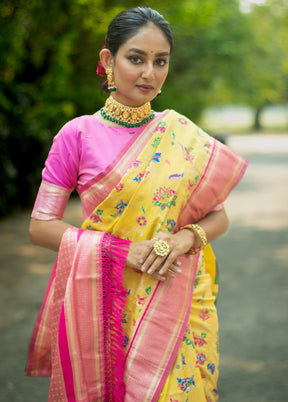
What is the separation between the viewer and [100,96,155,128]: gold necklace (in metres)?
1.85

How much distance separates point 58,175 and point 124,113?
33 cm

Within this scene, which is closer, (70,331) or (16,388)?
(70,331)

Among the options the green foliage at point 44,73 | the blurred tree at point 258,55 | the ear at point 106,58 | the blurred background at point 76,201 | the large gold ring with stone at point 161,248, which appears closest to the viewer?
the large gold ring with stone at point 161,248

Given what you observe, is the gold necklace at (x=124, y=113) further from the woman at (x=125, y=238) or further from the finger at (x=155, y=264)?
the finger at (x=155, y=264)

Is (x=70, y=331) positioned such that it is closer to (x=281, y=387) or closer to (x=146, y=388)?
(x=146, y=388)

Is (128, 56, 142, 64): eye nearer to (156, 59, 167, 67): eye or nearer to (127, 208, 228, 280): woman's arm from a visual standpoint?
(156, 59, 167, 67): eye

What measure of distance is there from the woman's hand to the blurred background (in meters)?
1.78

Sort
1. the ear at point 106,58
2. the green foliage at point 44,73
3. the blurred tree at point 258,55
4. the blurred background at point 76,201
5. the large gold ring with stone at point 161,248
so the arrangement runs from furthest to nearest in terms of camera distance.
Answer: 1. the blurred tree at point 258,55
2. the green foliage at point 44,73
3. the blurred background at point 76,201
4. the ear at point 106,58
5. the large gold ring with stone at point 161,248

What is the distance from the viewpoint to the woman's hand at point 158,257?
5.65 feet

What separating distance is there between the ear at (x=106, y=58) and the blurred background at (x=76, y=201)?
2.29m

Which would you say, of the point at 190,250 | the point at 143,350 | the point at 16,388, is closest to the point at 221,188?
the point at 190,250

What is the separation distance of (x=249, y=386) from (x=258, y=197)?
7800mm

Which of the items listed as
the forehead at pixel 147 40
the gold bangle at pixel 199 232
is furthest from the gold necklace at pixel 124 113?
the gold bangle at pixel 199 232

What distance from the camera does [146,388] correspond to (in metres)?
1.76
